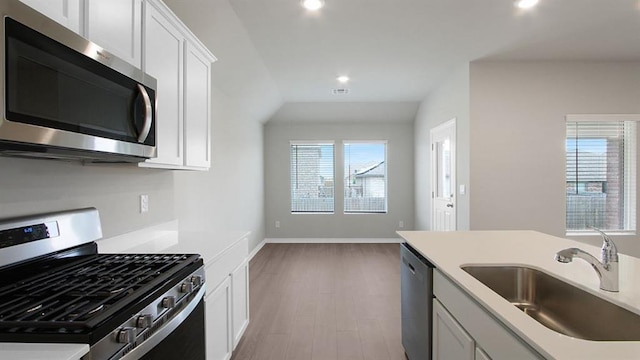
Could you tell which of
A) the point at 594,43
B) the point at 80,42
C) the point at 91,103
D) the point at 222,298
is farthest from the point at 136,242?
the point at 594,43

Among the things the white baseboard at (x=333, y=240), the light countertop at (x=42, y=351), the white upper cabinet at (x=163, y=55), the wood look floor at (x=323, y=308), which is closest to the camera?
the light countertop at (x=42, y=351)

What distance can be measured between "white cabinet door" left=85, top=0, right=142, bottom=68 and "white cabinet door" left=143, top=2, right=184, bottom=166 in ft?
0.24

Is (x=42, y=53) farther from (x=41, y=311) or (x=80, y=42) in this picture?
(x=41, y=311)

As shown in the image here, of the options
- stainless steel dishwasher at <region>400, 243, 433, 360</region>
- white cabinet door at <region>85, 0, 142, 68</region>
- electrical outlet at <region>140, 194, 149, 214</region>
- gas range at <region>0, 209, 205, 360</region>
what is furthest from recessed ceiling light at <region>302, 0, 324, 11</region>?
gas range at <region>0, 209, 205, 360</region>

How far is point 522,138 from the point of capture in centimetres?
396

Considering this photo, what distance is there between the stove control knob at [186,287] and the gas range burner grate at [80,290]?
7cm

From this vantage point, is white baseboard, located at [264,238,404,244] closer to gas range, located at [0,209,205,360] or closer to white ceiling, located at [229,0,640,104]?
white ceiling, located at [229,0,640,104]

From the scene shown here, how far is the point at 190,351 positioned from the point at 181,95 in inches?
58.5

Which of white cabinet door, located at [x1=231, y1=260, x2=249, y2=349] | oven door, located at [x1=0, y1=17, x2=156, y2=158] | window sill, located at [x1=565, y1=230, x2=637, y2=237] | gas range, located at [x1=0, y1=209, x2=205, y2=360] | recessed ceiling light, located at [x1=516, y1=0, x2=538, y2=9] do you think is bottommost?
white cabinet door, located at [x1=231, y1=260, x2=249, y2=349]

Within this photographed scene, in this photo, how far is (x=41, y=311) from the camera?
3.00 feet

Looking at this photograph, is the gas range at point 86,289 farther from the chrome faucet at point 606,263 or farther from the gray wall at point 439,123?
the gray wall at point 439,123

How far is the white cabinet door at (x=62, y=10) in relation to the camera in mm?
1045

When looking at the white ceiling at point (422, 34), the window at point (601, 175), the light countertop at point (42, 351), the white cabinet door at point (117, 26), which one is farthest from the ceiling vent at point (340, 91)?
the light countertop at point (42, 351)

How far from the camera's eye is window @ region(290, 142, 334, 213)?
6.70m
